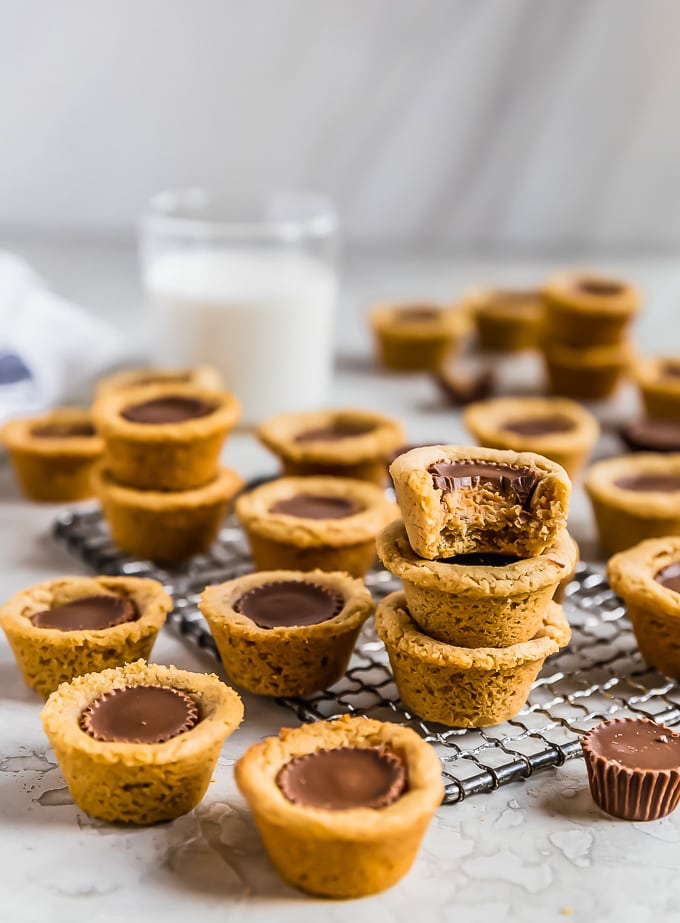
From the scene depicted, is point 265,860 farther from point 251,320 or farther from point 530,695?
point 251,320

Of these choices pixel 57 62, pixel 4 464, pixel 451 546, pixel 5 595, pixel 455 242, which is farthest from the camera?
pixel 455 242

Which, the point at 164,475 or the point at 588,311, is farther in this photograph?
the point at 588,311

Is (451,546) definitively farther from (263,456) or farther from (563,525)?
(263,456)

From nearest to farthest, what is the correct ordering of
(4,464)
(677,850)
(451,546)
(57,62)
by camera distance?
(677,850) < (451,546) < (4,464) < (57,62)

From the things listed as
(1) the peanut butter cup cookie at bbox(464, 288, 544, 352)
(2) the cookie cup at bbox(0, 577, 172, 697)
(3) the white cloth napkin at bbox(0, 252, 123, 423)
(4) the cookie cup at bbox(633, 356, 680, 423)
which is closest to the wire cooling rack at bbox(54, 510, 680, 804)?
(2) the cookie cup at bbox(0, 577, 172, 697)

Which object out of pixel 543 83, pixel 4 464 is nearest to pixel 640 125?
pixel 543 83

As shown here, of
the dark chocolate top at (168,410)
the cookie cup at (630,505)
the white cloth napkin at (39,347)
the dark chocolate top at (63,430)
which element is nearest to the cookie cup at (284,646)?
the dark chocolate top at (168,410)

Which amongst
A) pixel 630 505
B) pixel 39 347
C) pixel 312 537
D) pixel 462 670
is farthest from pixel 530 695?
pixel 39 347

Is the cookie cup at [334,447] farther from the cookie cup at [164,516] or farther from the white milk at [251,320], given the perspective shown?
the white milk at [251,320]
